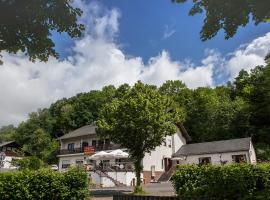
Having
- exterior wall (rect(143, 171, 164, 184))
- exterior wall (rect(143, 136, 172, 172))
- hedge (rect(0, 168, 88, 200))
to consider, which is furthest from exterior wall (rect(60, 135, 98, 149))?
hedge (rect(0, 168, 88, 200))

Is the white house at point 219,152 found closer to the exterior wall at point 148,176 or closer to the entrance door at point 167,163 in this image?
the entrance door at point 167,163

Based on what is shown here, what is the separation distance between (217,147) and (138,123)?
71.4 feet

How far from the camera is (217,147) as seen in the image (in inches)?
1656

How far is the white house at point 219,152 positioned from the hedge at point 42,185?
80.1 ft

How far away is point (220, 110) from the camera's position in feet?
177

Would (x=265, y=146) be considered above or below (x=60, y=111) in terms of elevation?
below

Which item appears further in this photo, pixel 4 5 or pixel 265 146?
pixel 265 146

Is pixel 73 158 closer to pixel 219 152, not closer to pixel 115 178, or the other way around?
pixel 115 178

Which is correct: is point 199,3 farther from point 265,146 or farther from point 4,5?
point 265,146

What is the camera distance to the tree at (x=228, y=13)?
4.70 meters

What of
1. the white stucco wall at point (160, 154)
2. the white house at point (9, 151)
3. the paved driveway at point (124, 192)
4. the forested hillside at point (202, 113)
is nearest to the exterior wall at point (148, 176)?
the white stucco wall at point (160, 154)

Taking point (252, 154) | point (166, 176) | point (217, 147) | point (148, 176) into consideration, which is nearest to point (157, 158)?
point (166, 176)

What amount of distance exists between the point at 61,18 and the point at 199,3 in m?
2.25

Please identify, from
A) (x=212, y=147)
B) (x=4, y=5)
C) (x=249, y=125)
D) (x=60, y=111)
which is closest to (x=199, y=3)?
(x=4, y=5)
